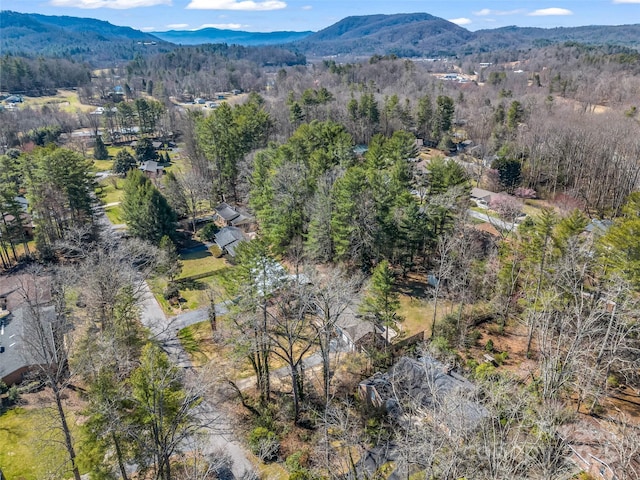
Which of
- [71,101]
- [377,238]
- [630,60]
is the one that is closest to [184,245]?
[377,238]

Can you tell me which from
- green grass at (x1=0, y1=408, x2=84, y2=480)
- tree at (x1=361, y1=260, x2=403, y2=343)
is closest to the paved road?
green grass at (x1=0, y1=408, x2=84, y2=480)

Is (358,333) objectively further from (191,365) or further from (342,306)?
(191,365)

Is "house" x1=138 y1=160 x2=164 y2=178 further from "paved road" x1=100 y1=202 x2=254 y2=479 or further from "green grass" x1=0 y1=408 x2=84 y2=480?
"green grass" x1=0 y1=408 x2=84 y2=480

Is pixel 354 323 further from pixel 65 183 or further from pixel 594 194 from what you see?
pixel 594 194

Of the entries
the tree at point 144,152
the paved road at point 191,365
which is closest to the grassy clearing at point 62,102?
the tree at point 144,152

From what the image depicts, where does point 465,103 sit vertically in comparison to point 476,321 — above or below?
above

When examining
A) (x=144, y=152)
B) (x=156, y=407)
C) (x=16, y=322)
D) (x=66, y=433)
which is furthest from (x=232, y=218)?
(x=144, y=152)
